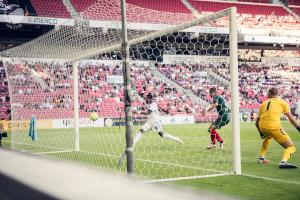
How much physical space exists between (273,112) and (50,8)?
28.3 m

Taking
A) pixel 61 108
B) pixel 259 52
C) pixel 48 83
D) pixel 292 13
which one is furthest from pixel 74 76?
pixel 292 13

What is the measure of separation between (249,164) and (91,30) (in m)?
5.39

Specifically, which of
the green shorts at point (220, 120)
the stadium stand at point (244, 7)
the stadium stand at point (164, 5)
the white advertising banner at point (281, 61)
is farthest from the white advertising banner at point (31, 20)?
the white advertising banner at point (281, 61)

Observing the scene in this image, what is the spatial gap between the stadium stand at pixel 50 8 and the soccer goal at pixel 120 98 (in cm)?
794

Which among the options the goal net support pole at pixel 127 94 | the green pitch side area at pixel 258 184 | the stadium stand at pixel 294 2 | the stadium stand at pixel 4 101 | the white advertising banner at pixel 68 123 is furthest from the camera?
the stadium stand at pixel 294 2

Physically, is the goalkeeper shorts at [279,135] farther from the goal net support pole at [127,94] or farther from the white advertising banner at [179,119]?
the white advertising banner at [179,119]

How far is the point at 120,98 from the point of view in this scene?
82.1 feet

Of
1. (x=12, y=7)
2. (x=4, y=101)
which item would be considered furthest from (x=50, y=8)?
(x=4, y=101)

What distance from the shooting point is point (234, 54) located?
661cm

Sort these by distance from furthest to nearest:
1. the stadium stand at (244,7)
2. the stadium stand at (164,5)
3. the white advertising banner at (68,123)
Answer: the stadium stand at (244,7) < the stadium stand at (164,5) < the white advertising banner at (68,123)

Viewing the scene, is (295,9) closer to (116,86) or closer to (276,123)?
(116,86)

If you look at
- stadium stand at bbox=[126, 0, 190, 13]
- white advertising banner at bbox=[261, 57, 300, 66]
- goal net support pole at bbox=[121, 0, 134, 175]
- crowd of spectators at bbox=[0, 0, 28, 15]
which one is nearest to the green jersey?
goal net support pole at bbox=[121, 0, 134, 175]

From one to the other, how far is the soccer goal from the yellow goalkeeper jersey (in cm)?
96

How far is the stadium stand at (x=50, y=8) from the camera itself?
106ft
